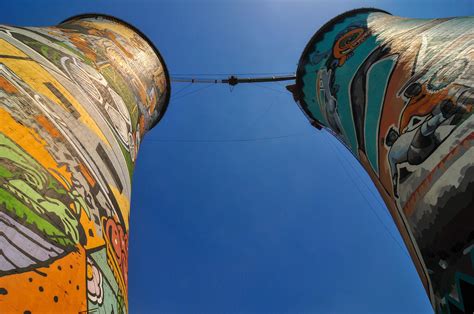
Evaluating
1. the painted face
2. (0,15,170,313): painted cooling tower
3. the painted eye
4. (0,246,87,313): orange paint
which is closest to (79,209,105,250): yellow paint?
(0,15,170,313): painted cooling tower

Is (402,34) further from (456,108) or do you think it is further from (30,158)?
(30,158)

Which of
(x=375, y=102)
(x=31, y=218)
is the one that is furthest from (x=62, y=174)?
(x=375, y=102)

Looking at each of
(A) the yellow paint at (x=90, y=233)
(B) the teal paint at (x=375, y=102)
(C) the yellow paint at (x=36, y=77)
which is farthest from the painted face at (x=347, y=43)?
(A) the yellow paint at (x=90, y=233)

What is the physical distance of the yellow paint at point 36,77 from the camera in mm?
2830

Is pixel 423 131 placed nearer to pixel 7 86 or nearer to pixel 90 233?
pixel 90 233

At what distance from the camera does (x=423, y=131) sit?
3121 mm

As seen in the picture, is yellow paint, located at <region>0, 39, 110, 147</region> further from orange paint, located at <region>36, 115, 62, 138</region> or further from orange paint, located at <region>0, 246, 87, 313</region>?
orange paint, located at <region>0, 246, 87, 313</region>

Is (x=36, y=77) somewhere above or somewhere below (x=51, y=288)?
above

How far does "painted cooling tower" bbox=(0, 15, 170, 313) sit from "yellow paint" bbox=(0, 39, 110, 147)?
0.4 inches

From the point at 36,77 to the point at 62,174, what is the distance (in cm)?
94

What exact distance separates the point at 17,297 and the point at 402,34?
14.9 ft

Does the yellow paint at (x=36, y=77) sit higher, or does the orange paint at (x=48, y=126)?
the yellow paint at (x=36, y=77)

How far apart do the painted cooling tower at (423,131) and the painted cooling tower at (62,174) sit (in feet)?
7.18

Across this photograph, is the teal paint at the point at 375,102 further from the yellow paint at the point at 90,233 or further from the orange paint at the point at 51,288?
the orange paint at the point at 51,288
